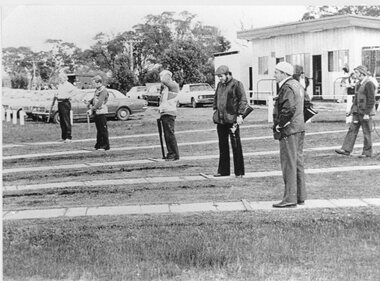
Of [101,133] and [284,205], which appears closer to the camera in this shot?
[284,205]

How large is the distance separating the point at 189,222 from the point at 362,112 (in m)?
2.21

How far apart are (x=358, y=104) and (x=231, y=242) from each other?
2190mm

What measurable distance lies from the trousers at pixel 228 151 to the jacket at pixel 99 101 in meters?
1.15

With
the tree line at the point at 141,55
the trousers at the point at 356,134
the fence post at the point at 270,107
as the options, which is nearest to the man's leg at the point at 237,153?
the fence post at the point at 270,107

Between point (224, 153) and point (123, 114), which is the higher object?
point (123, 114)

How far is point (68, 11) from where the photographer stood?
648cm

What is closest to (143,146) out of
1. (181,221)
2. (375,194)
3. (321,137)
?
(181,221)

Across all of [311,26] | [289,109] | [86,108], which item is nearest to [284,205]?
[289,109]

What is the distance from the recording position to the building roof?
21.9 feet

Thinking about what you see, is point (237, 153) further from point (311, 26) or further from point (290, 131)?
point (311, 26)

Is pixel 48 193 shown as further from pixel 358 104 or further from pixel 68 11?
pixel 358 104

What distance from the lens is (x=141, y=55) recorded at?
22.3ft

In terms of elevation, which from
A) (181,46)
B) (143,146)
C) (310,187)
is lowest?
(310,187)

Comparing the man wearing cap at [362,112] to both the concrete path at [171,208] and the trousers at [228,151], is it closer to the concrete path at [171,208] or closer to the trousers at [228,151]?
the concrete path at [171,208]
